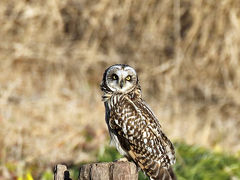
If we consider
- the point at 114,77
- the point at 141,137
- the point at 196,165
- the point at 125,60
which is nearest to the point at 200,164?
the point at 196,165

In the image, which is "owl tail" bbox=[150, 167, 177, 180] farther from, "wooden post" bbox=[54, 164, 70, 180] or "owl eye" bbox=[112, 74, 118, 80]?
"wooden post" bbox=[54, 164, 70, 180]

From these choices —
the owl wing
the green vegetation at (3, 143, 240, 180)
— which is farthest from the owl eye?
the green vegetation at (3, 143, 240, 180)

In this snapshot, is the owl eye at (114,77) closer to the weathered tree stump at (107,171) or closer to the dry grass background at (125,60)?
the weathered tree stump at (107,171)

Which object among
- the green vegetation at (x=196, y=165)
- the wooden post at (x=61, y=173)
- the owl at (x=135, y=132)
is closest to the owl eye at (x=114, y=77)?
the owl at (x=135, y=132)

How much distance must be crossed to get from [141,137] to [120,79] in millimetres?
531

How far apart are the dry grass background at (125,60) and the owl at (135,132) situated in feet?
12.1

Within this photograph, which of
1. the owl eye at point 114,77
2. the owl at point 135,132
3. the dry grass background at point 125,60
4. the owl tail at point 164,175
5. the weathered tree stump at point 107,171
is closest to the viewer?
the weathered tree stump at point 107,171

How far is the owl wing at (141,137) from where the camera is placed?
516cm

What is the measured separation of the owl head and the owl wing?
0.16 m

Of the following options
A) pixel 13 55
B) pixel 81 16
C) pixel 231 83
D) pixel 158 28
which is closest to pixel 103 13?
pixel 81 16

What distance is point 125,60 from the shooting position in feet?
38.2

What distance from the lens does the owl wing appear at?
16.9 feet

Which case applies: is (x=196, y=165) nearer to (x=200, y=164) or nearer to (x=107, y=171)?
(x=200, y=164)

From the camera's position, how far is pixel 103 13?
11383 mm
